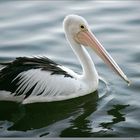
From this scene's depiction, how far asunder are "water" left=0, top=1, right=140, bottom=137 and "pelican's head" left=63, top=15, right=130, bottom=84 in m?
0.32

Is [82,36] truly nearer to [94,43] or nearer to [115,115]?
[94,43]

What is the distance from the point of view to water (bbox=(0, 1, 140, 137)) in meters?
4.90

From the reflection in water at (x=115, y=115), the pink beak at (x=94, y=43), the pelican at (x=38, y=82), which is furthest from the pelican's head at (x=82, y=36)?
the reflection in water at (x=115, y=115)

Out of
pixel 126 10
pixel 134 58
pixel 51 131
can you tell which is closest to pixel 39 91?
pixel 51 131

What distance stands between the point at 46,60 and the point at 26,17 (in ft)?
9.00

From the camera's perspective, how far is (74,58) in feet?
21.3

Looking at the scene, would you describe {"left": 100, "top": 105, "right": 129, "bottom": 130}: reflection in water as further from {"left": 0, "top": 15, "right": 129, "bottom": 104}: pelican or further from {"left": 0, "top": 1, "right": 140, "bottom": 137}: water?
{"left": 0, "top": 15, "right": 129, "bottom": 104}: pelican

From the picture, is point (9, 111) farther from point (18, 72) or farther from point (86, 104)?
point (86, 104)

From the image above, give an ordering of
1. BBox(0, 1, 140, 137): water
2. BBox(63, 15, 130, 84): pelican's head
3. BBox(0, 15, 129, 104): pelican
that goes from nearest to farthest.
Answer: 1. BBox(0, 1, 140, 137): water
2. BBox(0, 15, 129, 104): pelican
3. BBox(63, 15, 130, 84): pelican's head

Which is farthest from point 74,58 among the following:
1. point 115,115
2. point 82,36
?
point 115,115

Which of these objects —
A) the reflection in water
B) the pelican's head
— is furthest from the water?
the pelican's head

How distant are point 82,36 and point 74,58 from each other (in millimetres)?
842

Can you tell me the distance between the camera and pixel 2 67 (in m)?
5.22

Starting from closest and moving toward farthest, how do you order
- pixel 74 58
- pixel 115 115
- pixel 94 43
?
pixel 115 115, pixel 94 43, pixel 74 58
